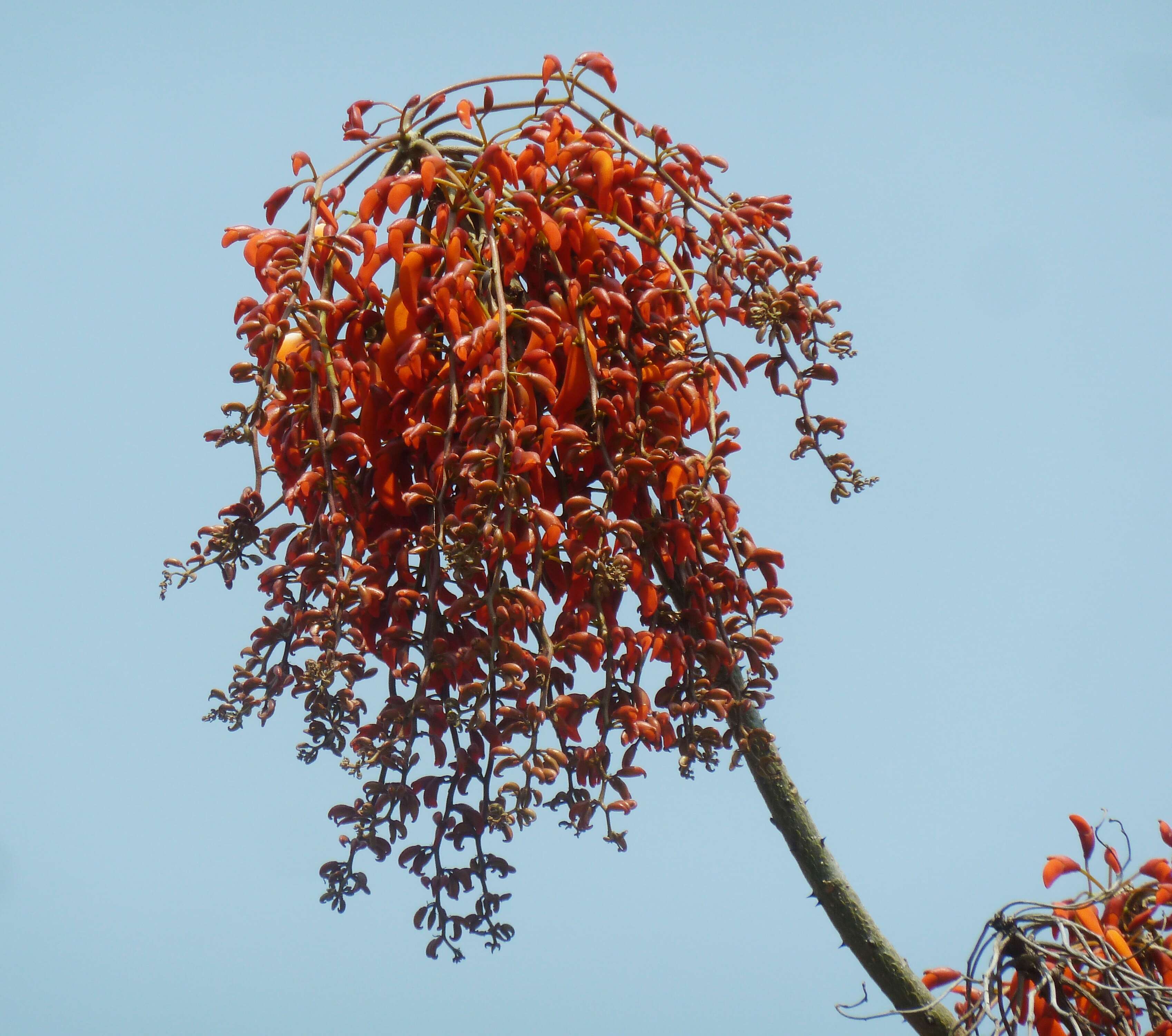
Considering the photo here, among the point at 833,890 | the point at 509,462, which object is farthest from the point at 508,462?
the point at 833,890

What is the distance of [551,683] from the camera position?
114 centimetres

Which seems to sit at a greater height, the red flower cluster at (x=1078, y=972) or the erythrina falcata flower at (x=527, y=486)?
the erythrina falcata flower at (x=527, y=486)

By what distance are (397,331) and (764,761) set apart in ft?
1.85

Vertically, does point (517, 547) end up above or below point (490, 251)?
below

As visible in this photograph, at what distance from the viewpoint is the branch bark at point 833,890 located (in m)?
1.32

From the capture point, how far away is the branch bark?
132cm

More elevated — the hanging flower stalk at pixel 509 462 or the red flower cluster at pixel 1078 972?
the hanging flower stalk at pixel 509 462

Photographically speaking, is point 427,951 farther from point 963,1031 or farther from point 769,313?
point 769,313

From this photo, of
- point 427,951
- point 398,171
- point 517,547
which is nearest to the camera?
point 517,547

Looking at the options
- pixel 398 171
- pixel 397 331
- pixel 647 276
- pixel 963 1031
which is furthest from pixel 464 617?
pixel 963 1031

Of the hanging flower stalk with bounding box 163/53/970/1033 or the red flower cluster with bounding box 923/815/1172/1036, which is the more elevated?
the hanging flower stalk with bounding box 163/53/970/1033

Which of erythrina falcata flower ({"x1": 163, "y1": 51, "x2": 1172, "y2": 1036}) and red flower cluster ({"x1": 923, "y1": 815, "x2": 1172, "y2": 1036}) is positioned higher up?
erythrina falcata flower ({"x1": 163, "y1": 51, "x2": 1172, "y2": 1036})

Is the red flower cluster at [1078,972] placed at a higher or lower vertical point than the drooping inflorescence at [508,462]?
lower

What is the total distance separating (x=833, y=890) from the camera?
133 centimetres
